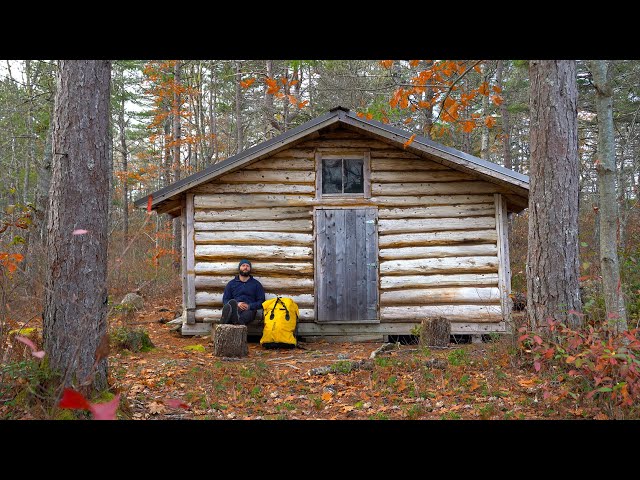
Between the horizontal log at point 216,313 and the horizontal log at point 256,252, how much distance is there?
1.09 metres

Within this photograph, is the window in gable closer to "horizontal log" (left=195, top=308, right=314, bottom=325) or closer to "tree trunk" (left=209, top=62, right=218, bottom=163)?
"horizontal log" (left=195, top=308, right=314, bottom=325)

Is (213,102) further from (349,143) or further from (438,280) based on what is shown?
(438,280)

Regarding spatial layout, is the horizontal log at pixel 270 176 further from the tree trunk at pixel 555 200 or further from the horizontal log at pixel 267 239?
the tree trunk at pixel 555 200

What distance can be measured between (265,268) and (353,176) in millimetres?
Answer: 2712

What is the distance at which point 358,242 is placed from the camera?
10.3 m

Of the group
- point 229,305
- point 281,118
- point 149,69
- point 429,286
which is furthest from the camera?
point 281,118

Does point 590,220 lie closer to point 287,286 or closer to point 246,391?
point 287,286

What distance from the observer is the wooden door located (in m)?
10.3

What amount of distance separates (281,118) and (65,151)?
1841 centimetres

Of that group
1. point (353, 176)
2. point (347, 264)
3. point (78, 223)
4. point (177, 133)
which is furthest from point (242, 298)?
point (177, 133)

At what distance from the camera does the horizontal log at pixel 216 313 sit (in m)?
10.3

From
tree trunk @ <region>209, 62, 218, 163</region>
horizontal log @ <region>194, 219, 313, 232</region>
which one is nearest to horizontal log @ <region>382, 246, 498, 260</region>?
horizontal log @ <region>194, 219, 313, 232</region>

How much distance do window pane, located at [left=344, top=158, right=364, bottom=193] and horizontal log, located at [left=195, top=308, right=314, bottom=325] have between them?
2.70 metres
